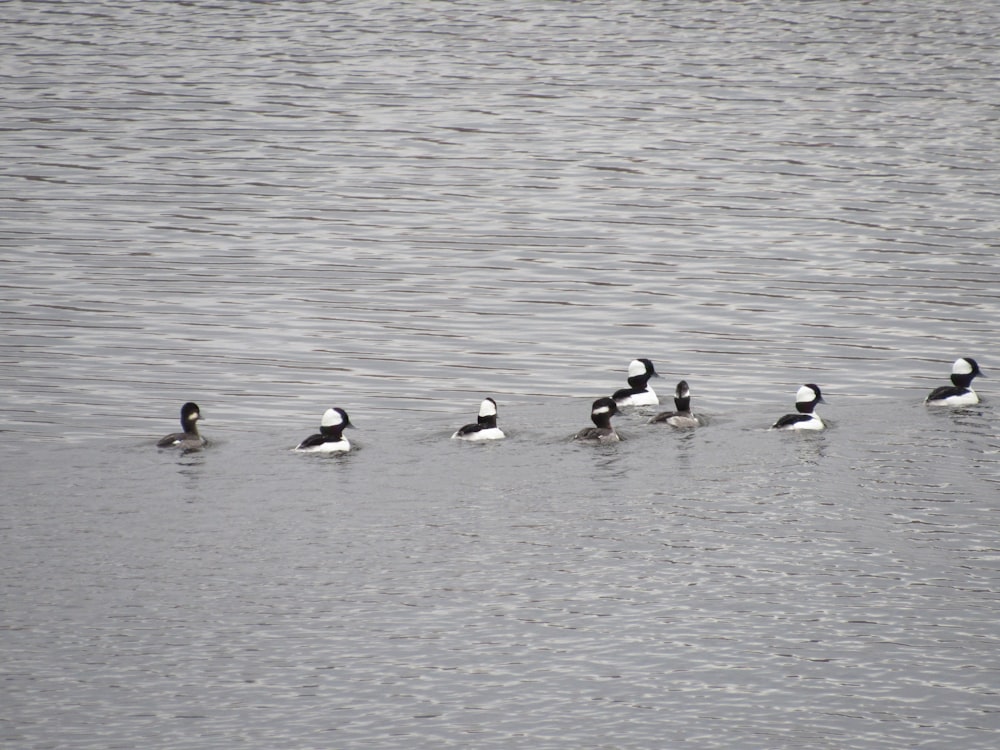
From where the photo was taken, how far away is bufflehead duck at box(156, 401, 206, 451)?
19766 mm

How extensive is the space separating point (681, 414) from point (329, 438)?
463 cm

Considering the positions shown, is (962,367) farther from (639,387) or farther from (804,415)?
(639,387)

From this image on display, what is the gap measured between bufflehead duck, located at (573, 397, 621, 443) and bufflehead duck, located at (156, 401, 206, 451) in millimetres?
4616

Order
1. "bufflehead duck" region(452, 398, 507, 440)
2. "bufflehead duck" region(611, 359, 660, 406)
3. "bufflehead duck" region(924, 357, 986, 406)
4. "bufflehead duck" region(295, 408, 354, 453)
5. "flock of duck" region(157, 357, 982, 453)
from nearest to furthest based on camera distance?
1. "bufflehead duck" region(295, 408, 354, 453)
2. "flock of duck" region(157, 357, 982, 453)
3. "bufflehead duck" region(452, 398, 507, 440)
4. "bufflehead duck" region(924, 357, 986, 406)
5. "bufflehead duck" region(611, 359, 660, 406)

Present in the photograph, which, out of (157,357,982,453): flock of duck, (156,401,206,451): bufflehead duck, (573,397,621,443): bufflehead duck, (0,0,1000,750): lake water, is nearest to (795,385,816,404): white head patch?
(157,357,982,453): flock of duck

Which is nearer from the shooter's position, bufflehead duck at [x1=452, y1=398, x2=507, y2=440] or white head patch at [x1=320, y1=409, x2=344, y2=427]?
white head patch at [x1=320, y1=409, x2=344, y2=427]

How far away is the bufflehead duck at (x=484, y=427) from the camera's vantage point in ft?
66.1

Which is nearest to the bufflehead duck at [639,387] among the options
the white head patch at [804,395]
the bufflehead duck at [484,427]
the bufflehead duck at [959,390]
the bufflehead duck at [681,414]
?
the bufflehead duck at [681,414]

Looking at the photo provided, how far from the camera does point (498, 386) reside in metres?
23.2

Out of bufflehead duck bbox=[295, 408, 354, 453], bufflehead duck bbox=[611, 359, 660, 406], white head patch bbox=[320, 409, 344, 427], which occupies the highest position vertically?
bufflehead duck bbox=[611, 359, 660, 406]

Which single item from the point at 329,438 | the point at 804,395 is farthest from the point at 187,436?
the point at 804,395

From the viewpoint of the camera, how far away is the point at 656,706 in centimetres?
1292

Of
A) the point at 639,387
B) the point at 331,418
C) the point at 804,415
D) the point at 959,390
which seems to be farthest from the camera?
the point at 639,387

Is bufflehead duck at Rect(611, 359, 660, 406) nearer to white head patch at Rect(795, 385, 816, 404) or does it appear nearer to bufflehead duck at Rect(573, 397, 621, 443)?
bufflehead duck at Rect(573, 397, 621, 443)
